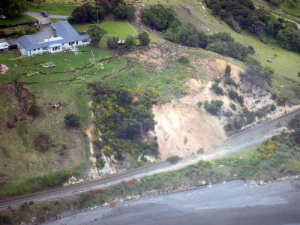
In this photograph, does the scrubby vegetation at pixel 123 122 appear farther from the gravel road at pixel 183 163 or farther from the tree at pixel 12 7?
the tree at pixel 12 7

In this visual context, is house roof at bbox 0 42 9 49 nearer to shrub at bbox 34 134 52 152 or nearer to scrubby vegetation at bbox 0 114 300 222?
shrub at bbox 34 134 52 152

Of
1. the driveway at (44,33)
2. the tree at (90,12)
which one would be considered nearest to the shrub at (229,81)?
the tree at (90,12)

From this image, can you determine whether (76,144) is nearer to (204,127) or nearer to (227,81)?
(204,127)

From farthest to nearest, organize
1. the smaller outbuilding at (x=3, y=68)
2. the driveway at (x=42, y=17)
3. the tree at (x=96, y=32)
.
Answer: the driveway at (x=42, y=17) → the tree at (x=96, y=32) → the smaller outbuilding at (x=3, y=68)

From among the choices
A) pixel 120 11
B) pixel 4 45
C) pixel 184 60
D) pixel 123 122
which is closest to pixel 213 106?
pixel 184 60

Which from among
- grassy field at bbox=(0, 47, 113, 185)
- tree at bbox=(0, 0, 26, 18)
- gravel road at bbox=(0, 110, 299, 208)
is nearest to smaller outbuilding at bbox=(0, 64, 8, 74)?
grassy field at bbox=(0, 47, 113, 185)

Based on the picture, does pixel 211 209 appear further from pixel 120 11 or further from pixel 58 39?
pixel 120 11
